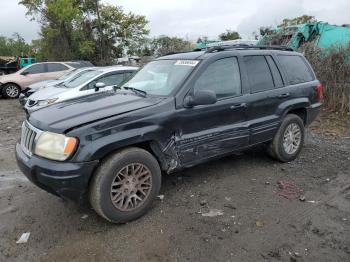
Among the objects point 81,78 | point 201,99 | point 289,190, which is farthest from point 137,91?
point 81,78

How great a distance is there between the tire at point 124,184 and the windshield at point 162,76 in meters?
0.94

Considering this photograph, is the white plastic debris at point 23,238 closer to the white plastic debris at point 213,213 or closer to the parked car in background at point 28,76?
the white plastic debris at point 213,213

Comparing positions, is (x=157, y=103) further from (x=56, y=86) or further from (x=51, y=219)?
(x=56, y=86)

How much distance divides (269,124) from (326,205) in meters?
1.42

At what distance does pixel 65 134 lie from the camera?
140 inches

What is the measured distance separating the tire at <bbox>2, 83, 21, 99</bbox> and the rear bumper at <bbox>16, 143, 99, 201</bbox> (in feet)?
43.8

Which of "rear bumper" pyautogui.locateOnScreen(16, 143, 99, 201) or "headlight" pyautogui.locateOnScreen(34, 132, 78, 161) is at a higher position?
"headlight" pyautogui.locateOnScreen(34, 132, 78, 161)

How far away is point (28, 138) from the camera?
400cm

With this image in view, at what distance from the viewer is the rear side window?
5.66m

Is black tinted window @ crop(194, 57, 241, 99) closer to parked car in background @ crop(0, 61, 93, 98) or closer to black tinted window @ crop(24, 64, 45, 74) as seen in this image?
parked car in background @ crop(0, 61, 93, 98)

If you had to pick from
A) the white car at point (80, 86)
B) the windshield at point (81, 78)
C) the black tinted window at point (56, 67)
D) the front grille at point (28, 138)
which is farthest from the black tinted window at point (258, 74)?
the black tinted window at point (56, 67)

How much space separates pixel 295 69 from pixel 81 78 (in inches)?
245

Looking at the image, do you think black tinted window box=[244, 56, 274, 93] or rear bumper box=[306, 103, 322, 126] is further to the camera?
rear bumper box=[306, 103, 322, 126]

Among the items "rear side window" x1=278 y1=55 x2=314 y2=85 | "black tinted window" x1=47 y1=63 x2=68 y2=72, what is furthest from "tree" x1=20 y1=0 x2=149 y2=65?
"rear side window" x1=278 y1=55 x2=314 y2=85
